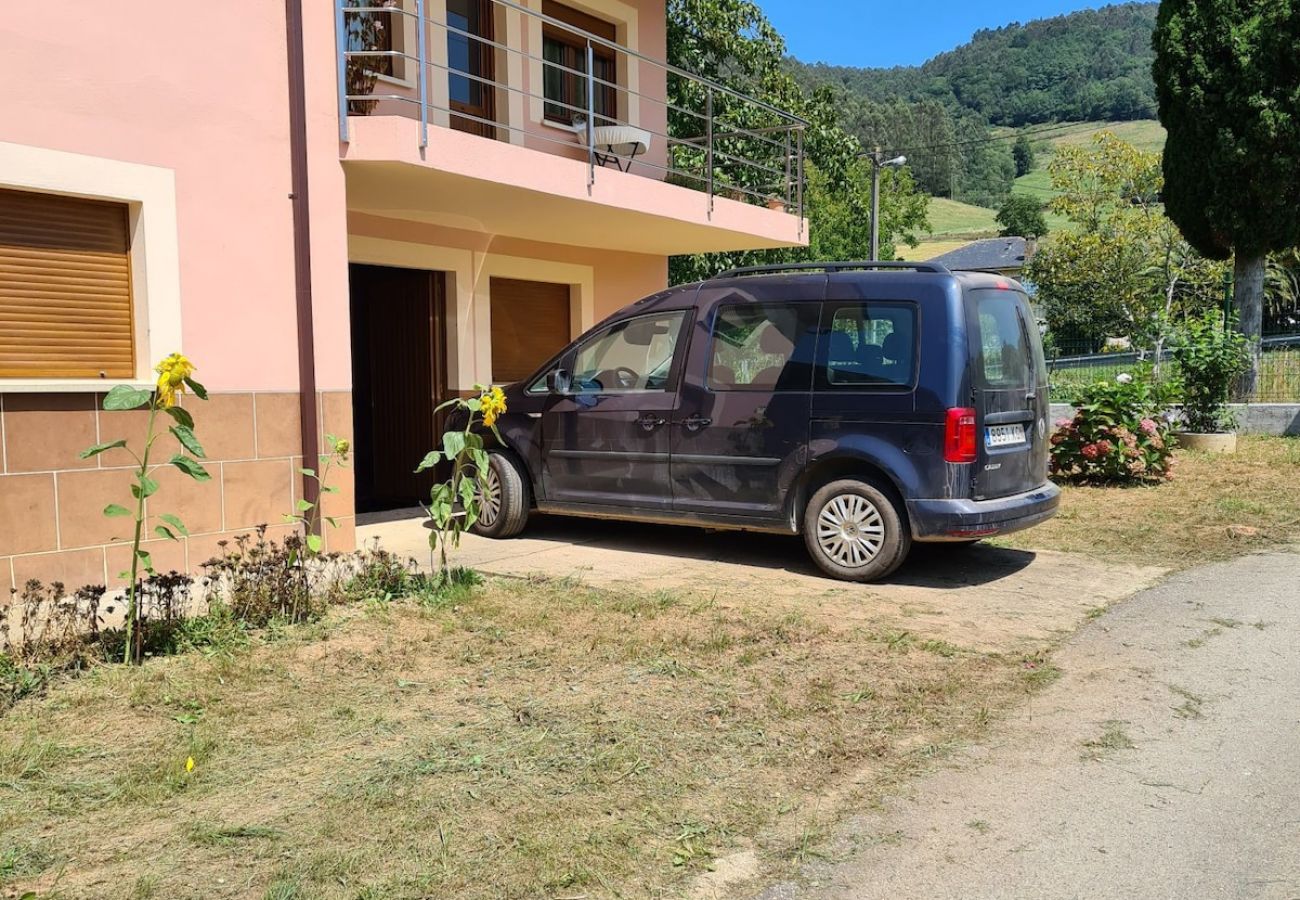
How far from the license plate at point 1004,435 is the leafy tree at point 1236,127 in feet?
39.3

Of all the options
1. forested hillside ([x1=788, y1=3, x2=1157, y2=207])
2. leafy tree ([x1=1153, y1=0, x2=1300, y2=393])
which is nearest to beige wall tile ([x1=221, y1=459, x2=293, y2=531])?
leafy tree ([x1=1153, y1=0, x2=1300, y2=393])

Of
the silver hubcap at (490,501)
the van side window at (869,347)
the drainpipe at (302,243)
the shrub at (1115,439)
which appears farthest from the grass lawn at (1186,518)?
the drainpipe at (302,243)

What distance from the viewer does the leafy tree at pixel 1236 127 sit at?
1733cm

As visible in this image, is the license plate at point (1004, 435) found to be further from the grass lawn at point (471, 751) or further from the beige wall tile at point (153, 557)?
the beige wall tile at point (153, 557)

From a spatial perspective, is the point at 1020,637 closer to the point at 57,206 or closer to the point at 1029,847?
the point at 1029,847

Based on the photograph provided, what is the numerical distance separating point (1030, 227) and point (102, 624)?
93392 mm

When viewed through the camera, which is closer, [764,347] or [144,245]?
[144,245]

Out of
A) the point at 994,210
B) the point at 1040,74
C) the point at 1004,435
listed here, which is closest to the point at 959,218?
the point at 994,210

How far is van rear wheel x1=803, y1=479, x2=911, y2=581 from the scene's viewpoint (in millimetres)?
6973

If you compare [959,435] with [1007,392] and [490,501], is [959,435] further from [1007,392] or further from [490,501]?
[490,501]

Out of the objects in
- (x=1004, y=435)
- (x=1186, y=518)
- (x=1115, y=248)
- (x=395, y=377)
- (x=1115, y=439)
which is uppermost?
(x=1115, y=248)

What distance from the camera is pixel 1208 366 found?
14336mm

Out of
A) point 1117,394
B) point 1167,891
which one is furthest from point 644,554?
point 1117,394

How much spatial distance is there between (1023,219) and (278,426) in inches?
3615
